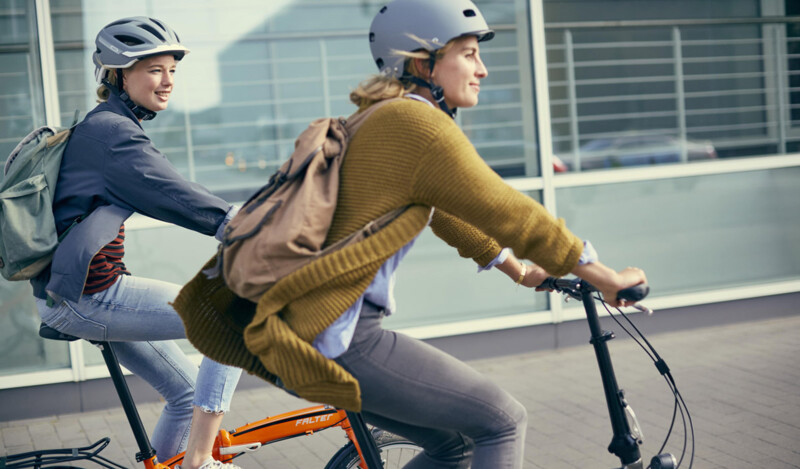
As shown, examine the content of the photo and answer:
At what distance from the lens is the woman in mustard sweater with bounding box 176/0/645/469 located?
2225mm

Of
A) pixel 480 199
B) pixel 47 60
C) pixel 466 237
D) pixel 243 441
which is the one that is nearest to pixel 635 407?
pixel 243 441

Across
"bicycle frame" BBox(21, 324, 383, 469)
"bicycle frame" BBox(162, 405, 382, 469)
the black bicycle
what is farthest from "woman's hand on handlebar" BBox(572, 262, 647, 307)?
"bicycle frame" BBox(162, 405, 382, 469)

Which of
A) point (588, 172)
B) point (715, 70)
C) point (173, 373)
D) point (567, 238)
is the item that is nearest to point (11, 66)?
point (173, 373)

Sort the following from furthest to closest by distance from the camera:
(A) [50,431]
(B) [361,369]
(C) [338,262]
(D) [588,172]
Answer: (D) [588,172] → (A) [50,431] → (B) [361,369] → (C) [338,262]

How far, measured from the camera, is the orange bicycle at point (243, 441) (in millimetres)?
3164

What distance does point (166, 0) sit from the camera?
6.19 metres

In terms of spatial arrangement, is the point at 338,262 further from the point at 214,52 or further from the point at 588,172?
the point at 588,172

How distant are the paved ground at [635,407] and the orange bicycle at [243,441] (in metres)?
1.24

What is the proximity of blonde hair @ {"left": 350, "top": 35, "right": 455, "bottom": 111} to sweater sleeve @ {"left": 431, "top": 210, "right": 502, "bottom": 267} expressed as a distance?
1.56ft

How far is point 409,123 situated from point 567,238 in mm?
476

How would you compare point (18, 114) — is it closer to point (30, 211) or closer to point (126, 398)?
→ point (30, 211)

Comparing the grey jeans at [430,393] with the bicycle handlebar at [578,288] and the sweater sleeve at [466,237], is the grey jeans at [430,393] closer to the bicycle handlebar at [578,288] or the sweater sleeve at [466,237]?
the bicycle handlebar at [578,288]

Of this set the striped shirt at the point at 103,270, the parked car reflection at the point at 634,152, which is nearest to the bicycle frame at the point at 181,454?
the striped shirt at the point at 103,270

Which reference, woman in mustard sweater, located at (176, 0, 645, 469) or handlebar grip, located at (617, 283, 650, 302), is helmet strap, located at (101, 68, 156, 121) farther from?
handlebar grip, located at (617, 283, 650, 302)
